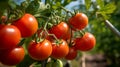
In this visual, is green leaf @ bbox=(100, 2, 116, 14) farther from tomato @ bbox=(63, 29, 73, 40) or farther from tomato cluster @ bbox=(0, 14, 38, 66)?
tomato cluster @ bbox=(0, 14, 38, 66)

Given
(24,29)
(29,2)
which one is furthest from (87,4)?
(24,29)

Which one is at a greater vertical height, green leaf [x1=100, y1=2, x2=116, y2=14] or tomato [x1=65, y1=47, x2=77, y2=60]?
green leaf [x1=100, y1=2, x2=116, y2=14]

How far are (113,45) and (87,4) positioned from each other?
44.3ft

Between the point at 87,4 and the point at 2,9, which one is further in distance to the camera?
the point at 87,4

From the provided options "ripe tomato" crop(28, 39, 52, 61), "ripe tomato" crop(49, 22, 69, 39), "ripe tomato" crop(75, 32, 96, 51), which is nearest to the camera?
"ripe tomato" crop(28, 39, 52, 61)

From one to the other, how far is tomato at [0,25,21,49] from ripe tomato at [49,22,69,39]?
0.28 meters

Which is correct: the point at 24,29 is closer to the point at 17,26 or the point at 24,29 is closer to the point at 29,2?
the point at 17,26

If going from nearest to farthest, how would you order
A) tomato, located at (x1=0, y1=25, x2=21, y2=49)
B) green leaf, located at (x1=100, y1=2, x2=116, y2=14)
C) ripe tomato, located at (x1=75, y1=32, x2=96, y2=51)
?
tomato, located at (x1=0, y1=25, x2=21, y2=49), ripe tomato, located at (x1=75, y1=32, x2=96, y2=51), green leaf, located at (x1=100, y1=2, x2=116, y2=14)

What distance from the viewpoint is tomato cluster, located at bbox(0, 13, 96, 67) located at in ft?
4.08

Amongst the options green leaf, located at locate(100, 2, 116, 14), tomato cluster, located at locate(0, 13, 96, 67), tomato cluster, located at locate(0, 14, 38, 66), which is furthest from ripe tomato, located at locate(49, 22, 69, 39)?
green leaf, located at locate(100, 2, 116, 14)

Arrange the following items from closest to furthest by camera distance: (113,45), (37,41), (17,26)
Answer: (17,26), (37,41), (113,45)

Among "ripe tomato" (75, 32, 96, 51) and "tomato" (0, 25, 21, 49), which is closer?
"tomato" (0, 25, 21, 49)

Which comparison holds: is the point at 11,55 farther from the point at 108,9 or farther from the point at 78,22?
the point at 108,9

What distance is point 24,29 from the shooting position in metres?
1.29
